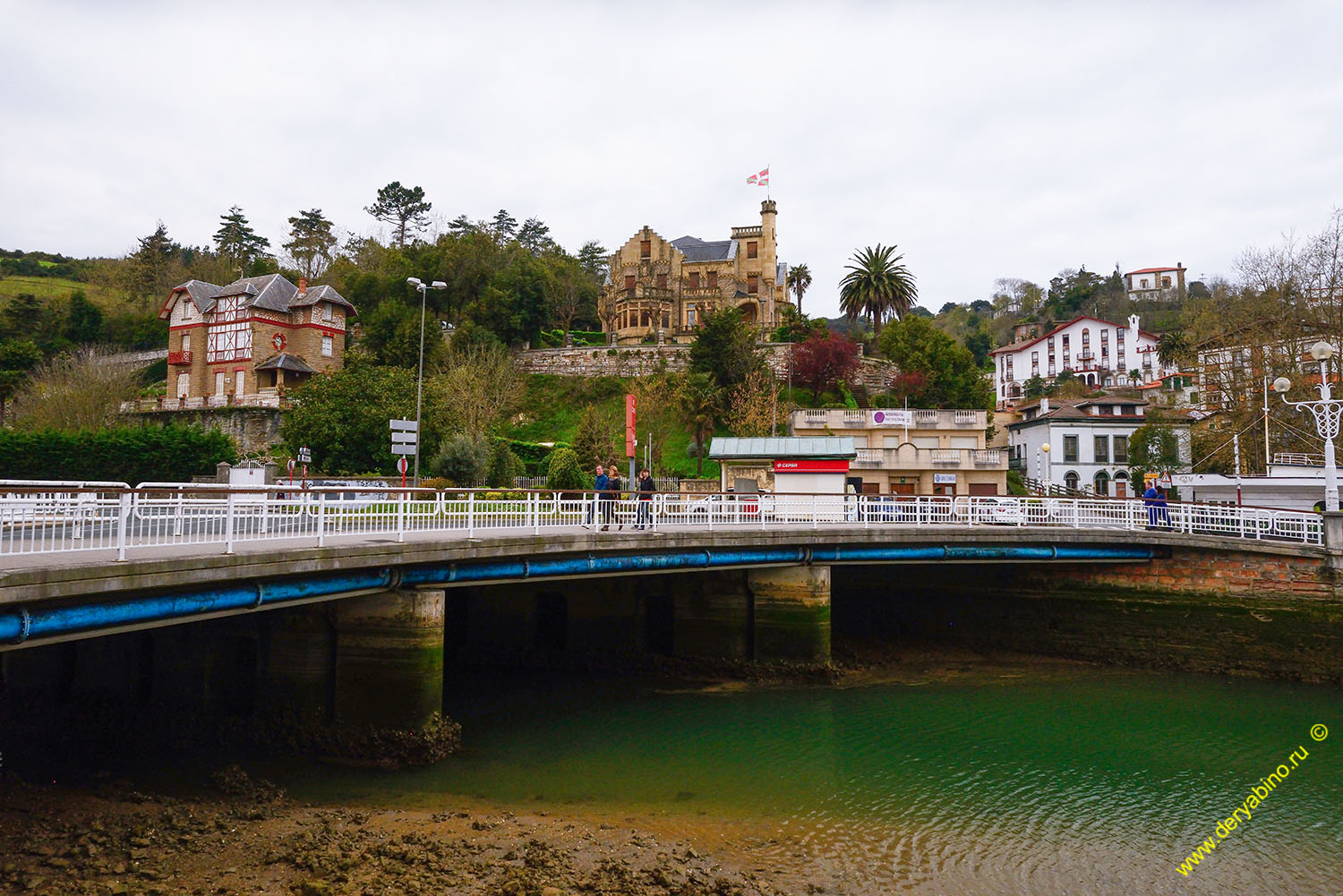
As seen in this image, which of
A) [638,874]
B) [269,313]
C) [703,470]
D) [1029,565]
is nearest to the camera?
[638,874]

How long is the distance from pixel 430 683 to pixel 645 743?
403 centimetres

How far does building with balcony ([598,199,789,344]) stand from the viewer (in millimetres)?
73000

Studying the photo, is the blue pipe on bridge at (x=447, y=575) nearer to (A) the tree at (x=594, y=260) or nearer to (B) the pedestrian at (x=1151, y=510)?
(B) the pedestrian at (x=1151, y=510)

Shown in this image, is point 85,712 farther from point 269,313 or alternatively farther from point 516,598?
point 269,313

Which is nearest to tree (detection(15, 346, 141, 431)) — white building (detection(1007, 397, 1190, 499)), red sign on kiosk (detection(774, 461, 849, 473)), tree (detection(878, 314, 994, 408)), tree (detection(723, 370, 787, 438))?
tree (detection(723, 370, 787, 438))

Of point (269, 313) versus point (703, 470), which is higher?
point (269, 313)

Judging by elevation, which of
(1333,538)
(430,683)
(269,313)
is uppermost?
(269,313)

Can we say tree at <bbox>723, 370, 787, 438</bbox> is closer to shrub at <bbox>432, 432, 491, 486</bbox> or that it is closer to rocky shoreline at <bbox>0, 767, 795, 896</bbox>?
shrub at <bbox>432, 432, 491, 486</bbox>

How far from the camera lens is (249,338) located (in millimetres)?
57219

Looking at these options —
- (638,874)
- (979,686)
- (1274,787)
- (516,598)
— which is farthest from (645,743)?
(1274,787)

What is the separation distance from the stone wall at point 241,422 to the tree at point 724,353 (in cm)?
2693

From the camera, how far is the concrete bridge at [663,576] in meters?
11.7

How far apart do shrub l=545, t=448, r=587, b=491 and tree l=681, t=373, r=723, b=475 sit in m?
11.6

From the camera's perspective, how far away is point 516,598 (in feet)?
71.6
